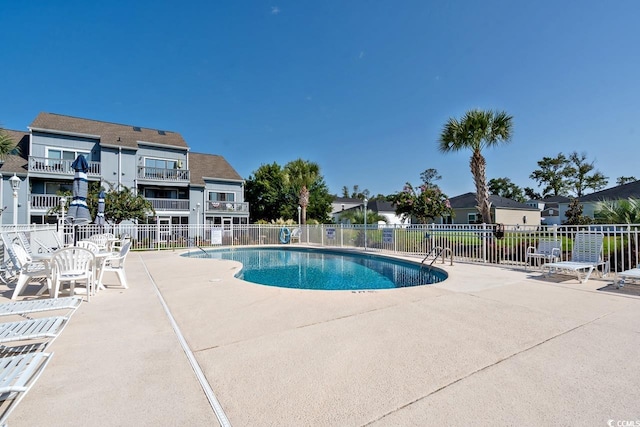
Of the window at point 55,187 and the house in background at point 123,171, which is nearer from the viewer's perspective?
the house in background at point 123,171

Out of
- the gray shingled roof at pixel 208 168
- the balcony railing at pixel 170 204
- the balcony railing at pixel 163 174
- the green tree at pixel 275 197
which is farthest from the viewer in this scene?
the green tree at pixel 275 197

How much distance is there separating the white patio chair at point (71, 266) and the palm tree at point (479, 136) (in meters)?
15.5

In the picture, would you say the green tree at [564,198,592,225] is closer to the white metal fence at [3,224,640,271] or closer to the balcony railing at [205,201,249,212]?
the white metal fence at [3,224,640,271]

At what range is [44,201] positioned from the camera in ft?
64.5

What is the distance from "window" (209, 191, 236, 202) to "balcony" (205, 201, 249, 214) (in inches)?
34.3

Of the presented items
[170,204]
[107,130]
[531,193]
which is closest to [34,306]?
[170,204]

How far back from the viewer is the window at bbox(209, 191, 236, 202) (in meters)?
26.5

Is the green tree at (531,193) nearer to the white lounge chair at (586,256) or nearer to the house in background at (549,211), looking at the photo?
the house in background at (549,211)

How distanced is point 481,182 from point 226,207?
66.0 ft

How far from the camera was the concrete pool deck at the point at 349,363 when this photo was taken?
6.95 feet

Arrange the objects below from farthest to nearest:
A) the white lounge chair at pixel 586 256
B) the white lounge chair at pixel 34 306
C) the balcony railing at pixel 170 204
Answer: the balcony railing at pixel 170 204 < the white lounge chair at pixel 586 256 < the white lounge chair at pixel 34 306

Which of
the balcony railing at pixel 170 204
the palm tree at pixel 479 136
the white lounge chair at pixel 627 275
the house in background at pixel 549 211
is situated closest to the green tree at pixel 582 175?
the house in background at pixel 549 211

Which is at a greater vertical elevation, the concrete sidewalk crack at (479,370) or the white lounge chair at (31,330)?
the white lounge chair at (31,330)

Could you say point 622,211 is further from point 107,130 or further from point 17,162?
point 17,162
